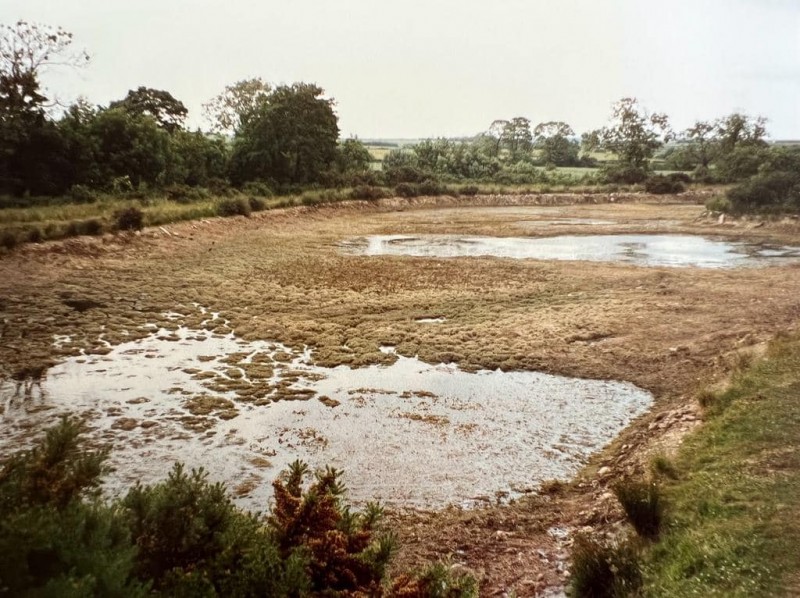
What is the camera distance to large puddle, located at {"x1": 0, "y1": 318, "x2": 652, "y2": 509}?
269 inches

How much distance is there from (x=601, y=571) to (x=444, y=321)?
9.04 meters

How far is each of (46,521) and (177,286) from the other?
45.4 ft

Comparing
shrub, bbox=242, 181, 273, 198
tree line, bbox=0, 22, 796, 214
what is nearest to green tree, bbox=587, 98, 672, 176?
tree line, bbox=0, 22, 796, 214

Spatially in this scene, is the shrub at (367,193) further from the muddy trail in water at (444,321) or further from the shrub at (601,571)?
the shrub at (601,571)

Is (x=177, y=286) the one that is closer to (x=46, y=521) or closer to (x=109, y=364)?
(x=109, y=364)

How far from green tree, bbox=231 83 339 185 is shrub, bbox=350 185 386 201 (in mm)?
3161

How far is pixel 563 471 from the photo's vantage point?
7.04 meters

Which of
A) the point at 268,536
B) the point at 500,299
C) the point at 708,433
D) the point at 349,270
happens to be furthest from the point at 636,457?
the point at 349,270

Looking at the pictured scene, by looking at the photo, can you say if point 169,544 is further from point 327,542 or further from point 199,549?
point 327,542

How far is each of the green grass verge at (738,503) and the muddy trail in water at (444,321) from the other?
2.21ft

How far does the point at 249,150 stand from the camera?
3797cm

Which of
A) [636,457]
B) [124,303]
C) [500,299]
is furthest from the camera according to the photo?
[500,299]

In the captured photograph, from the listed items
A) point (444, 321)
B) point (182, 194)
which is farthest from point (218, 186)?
point (444, 321)

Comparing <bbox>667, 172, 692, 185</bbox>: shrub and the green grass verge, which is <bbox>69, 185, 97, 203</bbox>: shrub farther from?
<bbox>667, 172, 692, 185</bbox>: shrub
